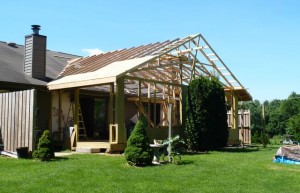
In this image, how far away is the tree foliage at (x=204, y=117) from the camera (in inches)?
634

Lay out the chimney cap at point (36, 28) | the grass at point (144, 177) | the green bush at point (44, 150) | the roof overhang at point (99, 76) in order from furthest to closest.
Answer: the chimney cap at point (36, 28) → the roof overhang at point (99, 76) → the green bush at point (44, 150) → the grass at point (144, 177)

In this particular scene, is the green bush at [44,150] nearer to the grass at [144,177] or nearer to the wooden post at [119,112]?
the grass at [144,177]

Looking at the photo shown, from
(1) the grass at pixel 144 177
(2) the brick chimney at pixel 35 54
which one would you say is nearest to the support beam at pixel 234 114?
(1) the grass at pixel 144 177

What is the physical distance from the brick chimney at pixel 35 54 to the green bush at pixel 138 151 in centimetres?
823

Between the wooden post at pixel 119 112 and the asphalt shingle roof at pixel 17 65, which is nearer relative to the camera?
the wooden post at pixel 119 112

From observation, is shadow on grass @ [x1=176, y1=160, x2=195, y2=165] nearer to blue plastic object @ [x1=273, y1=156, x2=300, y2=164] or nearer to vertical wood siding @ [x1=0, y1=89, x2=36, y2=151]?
blue plastic object @ [x1=273, y1=156, x2=300, y2=164]

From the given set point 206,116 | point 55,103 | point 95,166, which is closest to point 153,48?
point 206,116

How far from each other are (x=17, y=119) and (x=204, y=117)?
735 centimetres

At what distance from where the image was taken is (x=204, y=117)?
53.4 ft

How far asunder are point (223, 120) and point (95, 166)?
8.18 metres

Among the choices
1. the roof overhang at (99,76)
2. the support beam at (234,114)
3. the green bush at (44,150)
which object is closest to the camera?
the green bush at (44,150)

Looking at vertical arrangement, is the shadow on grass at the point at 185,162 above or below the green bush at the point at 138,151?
below

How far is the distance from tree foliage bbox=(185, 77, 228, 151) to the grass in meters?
4.40

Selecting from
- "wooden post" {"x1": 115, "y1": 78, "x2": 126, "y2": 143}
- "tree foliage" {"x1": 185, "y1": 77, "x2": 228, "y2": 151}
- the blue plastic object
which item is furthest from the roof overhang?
the blue plastic object
